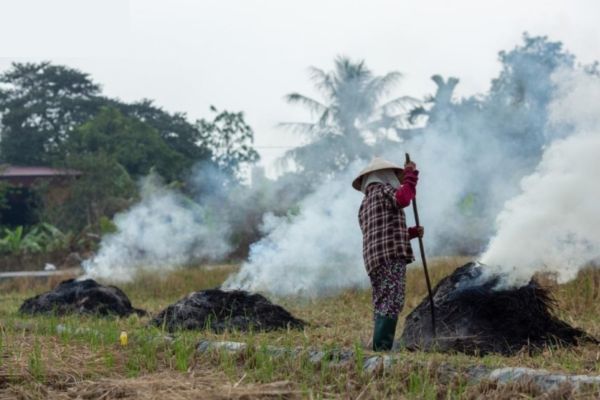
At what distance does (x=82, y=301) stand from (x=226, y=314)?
120 inches

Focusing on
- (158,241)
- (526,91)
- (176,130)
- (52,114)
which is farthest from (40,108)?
(526,91)

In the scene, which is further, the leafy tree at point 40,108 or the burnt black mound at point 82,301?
the leafy tree at point 40,108

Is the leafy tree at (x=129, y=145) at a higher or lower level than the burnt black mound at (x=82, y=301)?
higher

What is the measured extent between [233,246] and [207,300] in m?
13.0

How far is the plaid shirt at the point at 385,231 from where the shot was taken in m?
6.41

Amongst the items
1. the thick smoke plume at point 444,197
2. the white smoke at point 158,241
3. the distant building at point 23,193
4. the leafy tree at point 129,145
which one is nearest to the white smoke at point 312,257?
the thick smoke plume at point 444,197

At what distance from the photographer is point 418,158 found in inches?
620

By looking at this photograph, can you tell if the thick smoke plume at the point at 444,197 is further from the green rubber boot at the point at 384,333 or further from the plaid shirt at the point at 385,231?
the green rubber boot at the point at 384,333

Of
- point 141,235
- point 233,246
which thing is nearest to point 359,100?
point 233,246

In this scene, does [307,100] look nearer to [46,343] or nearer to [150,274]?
[150,274]

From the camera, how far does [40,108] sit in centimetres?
3700

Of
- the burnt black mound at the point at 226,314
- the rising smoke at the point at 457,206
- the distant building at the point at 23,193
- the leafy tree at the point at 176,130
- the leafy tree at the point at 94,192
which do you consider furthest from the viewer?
the leafy tree at the point at 176,130

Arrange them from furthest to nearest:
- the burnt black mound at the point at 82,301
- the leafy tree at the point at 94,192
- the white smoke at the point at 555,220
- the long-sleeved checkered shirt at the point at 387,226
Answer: the leafy tree at the point at 94,192, the burnt black mound at the point at 82,301, the white smoke at the point at 555,220, the long-sleeved checkered shirt at the point at 387,226

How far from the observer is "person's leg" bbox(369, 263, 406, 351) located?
252 inches
